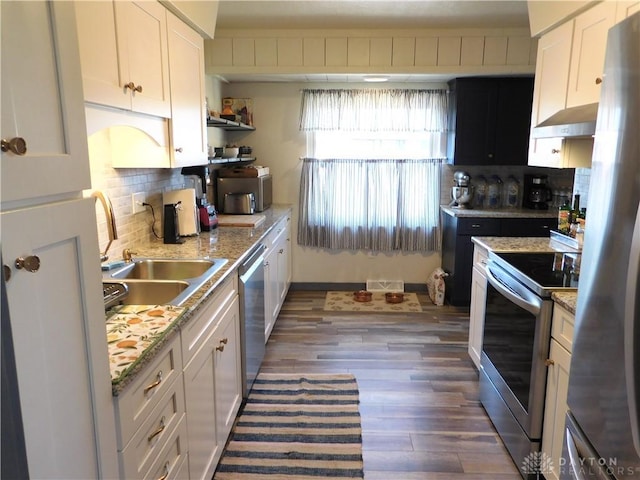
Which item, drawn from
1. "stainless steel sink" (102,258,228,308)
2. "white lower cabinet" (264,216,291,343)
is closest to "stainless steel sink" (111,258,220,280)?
"stainless steel sink" (102,258,228,308)

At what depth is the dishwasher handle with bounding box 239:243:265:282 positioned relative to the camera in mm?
2427

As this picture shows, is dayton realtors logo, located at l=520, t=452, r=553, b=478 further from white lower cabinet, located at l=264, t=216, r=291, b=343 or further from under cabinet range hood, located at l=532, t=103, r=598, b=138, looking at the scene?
white lower cabinet, located at l=264, t=216, r=291, b=343

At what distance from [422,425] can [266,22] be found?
10.0 ft

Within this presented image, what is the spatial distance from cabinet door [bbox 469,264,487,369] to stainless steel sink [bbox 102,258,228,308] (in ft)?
5.12

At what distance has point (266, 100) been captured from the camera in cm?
459

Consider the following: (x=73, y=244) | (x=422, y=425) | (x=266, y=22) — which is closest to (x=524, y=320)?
(x=422, y=425)

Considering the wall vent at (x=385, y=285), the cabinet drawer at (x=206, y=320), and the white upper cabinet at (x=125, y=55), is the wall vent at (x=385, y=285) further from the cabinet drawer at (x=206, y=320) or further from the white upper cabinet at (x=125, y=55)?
the white upper cabinet at (x=125, y=55)

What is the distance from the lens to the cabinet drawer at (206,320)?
5.17 feet

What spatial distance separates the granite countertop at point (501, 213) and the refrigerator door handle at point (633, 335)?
3136 millimetres

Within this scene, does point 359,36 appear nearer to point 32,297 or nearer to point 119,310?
point 119,310

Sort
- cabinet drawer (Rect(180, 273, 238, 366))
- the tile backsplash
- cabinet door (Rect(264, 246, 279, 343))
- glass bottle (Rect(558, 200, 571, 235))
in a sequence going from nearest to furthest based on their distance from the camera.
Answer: cabinet drawer (Rect(180, 273, 238, 366)) < the tile backsplash < glass bottle (Rect(558, 200, 571, 235)) < cabinet door (Rect(264, 246, 279, 343))

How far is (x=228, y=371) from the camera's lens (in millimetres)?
A: 2186

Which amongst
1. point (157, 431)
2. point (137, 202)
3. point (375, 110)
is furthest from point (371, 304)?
point (157, 431)

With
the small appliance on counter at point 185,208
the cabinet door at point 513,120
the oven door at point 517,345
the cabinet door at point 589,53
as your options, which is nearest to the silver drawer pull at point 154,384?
the oven door at point 517,345
